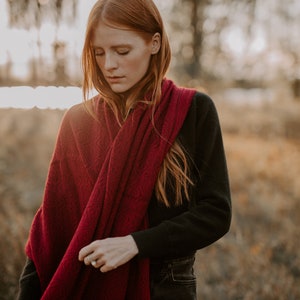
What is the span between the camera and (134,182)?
170cm

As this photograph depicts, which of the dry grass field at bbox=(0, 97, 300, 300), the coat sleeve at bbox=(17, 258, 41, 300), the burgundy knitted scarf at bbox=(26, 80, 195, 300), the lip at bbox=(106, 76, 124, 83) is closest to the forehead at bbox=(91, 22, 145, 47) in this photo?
the lip at bbox=(106, 76, 124, 83)

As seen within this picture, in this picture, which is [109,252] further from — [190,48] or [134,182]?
[190,48]

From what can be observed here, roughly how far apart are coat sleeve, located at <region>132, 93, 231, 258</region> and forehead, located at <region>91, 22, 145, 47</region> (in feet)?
1.09

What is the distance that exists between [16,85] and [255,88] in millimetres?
21327

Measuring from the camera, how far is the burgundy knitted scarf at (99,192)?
1678mm

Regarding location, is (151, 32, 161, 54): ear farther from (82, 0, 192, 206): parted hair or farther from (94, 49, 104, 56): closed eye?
(94, 49, 104, 56): closed eye

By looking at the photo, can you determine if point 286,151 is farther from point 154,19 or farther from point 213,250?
point 154,19

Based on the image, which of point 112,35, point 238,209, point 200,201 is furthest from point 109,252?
point 238,209

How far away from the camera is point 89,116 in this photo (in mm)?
1859

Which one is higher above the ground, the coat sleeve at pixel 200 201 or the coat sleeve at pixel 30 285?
the coat sleeve at pixel 200 201

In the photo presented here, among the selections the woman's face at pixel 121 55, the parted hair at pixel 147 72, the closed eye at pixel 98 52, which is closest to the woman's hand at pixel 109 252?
the parted hair at pixel 147 72

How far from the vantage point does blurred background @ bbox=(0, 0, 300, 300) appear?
13.1 feet

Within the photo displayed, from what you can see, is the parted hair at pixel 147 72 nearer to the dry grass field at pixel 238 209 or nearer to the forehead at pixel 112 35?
the forehead at pixel 112 35

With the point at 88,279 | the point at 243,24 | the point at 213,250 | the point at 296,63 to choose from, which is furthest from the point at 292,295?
the point at 296,63
